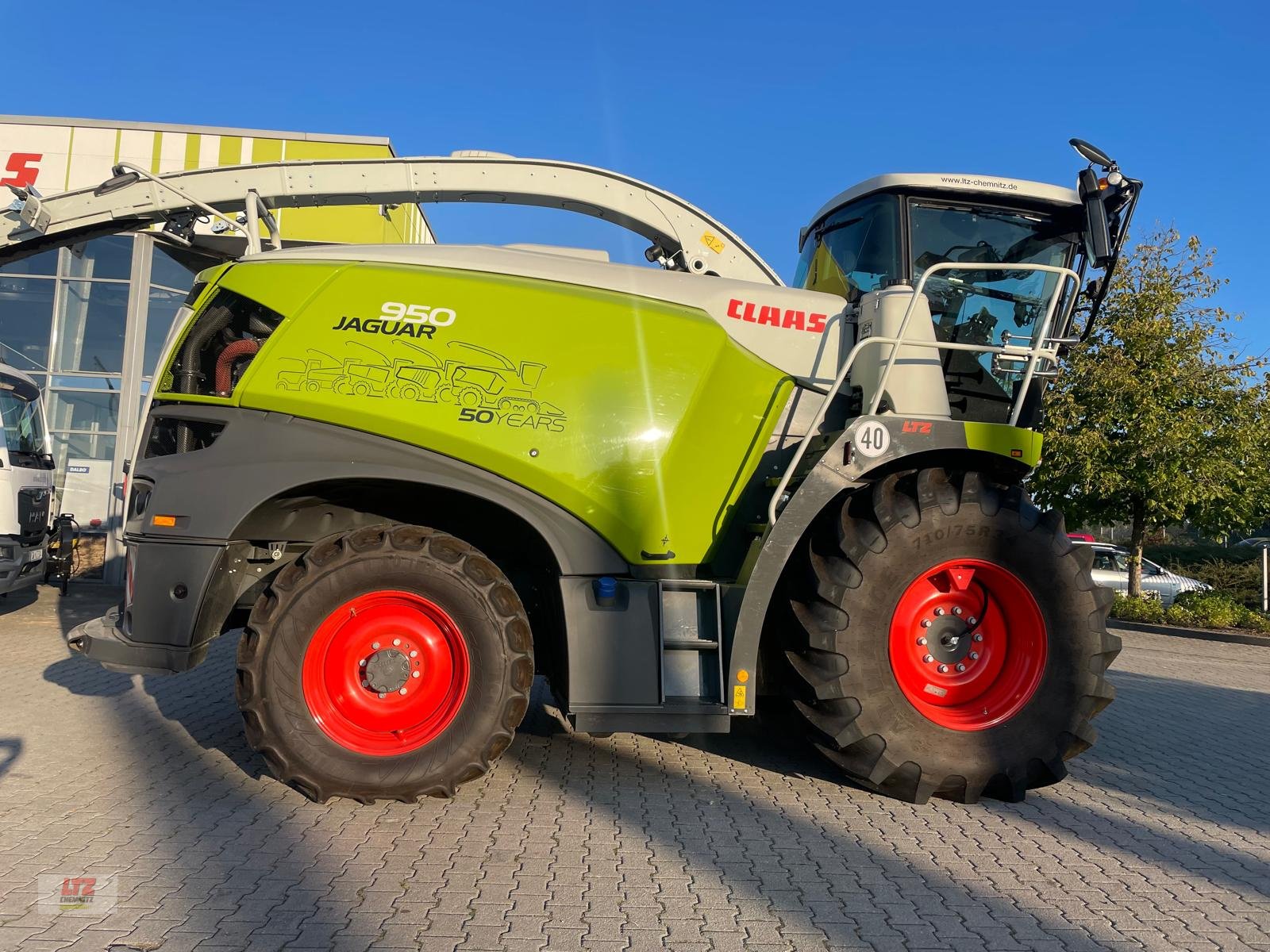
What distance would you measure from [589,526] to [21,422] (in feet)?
27.1

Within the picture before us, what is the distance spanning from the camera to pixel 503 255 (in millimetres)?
4266

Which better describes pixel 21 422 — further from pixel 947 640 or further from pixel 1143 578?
pixel 1143 578

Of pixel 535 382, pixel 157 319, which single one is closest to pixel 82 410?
pixel 157 319

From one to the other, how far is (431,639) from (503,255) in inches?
75.5

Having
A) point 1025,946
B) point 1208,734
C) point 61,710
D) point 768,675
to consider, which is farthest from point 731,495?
point 61,710

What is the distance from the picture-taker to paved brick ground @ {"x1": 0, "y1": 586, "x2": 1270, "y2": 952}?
9.28 feet

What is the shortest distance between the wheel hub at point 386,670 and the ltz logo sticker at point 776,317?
2.31 m

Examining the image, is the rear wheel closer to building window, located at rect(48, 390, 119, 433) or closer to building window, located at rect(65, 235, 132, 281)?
building window, located at rect(48, 390, 119, 433)

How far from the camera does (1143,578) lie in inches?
667

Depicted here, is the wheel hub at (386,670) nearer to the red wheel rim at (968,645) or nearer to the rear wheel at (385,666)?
the rear wheel at (385,666)

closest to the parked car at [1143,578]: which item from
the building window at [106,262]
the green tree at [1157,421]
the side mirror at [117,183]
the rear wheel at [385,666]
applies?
the green tree at [1157,421]

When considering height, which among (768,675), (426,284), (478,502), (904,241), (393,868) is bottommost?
(393,868)

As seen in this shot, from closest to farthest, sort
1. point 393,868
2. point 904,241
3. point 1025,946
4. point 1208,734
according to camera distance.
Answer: point 1025,946, point 393,868, point 904,241, point 1208,734

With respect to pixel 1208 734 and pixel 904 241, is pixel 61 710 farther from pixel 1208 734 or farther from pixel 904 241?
pixel 1208 734
